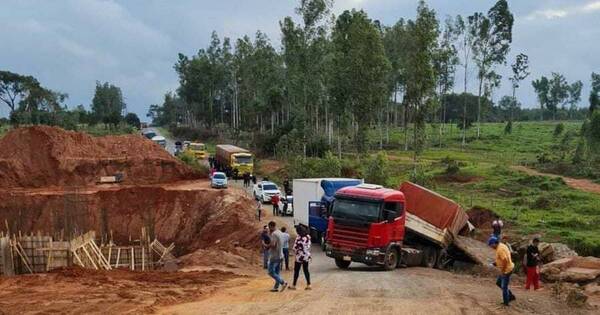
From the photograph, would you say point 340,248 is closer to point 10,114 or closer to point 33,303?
point 33,303

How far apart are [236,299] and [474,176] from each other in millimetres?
40489

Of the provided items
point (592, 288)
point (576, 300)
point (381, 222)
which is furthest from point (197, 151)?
point (576, 300)

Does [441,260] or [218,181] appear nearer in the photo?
[441,260]

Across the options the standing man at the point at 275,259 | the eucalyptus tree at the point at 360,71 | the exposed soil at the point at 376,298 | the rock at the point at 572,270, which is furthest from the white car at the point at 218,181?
the standing man at the point at 275,259

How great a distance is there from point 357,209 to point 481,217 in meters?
14.6

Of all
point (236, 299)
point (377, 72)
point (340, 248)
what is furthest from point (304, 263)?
point (377, 72)

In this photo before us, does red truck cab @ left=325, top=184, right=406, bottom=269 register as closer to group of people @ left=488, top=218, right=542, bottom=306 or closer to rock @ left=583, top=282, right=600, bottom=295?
group of people @ left=488, top=218, right=542, bottom=306

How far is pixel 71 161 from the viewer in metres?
57.7

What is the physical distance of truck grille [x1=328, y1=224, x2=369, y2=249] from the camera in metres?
24.8

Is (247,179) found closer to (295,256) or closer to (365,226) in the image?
(365,226)

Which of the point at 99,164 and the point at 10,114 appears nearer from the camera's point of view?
the point at 99,164

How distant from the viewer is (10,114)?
4368 inches

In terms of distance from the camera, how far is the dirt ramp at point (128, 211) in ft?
148

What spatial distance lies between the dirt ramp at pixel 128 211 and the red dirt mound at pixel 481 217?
1484 centimetres
